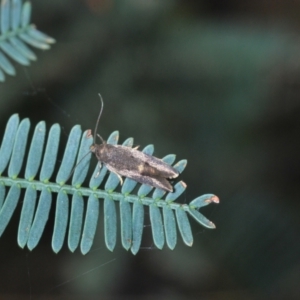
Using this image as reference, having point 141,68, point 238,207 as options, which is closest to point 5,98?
point 141,68

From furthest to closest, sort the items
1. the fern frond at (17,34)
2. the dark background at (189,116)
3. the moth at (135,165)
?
1. the dark background at (189,116)
2. the fern frond at (17,34)
3. the moth at (135,165)

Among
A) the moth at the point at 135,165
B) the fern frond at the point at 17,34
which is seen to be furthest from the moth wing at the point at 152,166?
the fern frond at the point at 17,34

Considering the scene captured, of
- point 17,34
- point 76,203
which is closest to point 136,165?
point 76,203

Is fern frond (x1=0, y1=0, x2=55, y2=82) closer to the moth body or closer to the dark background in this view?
the moth body

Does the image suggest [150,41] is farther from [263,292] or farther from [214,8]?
[263,292]

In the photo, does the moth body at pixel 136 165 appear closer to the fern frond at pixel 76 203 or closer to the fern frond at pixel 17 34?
the fern frond at pixel 76 203

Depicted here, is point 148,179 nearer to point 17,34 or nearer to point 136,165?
point 136,165
